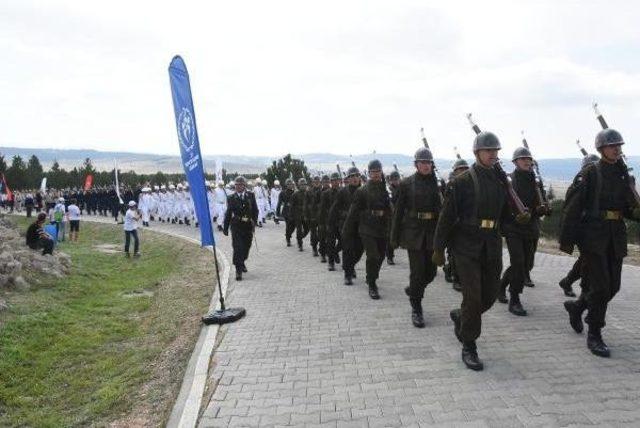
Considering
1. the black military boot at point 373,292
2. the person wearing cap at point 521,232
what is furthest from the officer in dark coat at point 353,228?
the person wearing cap at point 521,232

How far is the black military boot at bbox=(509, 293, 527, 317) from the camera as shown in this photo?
7.45m

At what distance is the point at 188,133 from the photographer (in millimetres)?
7730

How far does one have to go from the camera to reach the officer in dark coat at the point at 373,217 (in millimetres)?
8766

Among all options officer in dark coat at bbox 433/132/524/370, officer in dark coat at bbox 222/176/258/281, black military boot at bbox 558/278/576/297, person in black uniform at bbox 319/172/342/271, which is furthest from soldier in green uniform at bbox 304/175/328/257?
officer in dark coat at bbox 433/132/524/370

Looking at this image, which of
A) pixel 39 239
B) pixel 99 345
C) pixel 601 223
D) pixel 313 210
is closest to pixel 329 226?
pixel 313 210

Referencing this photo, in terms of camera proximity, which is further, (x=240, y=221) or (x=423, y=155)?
(x=240, y=221)

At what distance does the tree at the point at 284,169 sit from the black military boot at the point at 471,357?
85.8 ft

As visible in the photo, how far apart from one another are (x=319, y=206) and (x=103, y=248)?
42.5 ft

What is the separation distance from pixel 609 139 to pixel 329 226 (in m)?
6.28

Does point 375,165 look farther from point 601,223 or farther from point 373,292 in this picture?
point 601,223

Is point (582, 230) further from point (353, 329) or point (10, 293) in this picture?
point (10, 293)

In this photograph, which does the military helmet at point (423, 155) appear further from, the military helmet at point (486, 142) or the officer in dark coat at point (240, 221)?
the officer in dark coat at point (240, 221)

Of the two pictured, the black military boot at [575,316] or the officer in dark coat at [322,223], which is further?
the officer in dark coat at [322,223]

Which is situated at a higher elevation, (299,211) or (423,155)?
(423,155)
